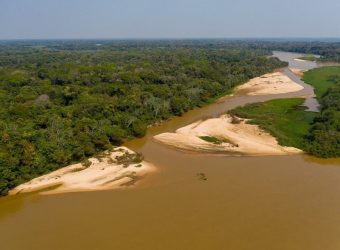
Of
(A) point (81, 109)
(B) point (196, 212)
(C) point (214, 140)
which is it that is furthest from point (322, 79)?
(B) point (196, 212)

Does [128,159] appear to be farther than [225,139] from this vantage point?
No

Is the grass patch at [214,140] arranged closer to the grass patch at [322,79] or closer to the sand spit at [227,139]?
the sand spit at [227,139]

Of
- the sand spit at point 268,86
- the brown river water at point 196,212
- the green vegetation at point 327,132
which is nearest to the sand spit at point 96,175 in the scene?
the brown river water at point 196,212

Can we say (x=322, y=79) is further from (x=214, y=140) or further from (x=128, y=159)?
(x=128, y=159)

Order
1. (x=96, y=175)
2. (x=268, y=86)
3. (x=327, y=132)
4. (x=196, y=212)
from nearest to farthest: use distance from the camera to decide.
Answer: (x=196, y=212), (x=96, y=175), (x=327, y=132), (x=268, y=86)

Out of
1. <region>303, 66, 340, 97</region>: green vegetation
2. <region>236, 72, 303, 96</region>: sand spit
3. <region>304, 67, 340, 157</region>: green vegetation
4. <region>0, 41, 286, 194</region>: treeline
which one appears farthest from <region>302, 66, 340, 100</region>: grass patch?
<region>0, 41, 286, 194</region>: treeline

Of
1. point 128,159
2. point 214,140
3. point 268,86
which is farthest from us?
point 268,86
